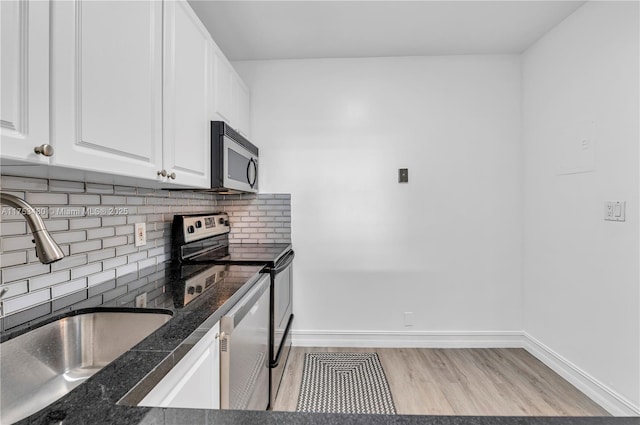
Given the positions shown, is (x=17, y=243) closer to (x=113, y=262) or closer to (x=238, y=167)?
(x=113, y=262)

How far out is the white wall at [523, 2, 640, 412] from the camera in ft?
5.92

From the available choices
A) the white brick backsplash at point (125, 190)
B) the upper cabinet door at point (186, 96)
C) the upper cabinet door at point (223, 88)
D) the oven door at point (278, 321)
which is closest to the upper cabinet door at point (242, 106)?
the upper cabinet door at point (223, 88)

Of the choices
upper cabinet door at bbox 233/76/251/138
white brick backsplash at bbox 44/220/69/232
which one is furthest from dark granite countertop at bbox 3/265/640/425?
upper cabinet door at bbox 233/76/251/138

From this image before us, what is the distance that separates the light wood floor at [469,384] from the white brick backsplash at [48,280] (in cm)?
136

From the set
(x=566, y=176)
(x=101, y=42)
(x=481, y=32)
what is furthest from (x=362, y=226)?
(x=101, y=42)

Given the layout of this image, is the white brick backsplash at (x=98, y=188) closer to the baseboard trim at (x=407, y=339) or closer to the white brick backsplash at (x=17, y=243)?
the white brick backsplash at (x=17, y=243)

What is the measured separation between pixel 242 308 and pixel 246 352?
0.72ft

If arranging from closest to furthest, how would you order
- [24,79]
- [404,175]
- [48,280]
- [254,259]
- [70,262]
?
1. [24,79]
2. [48,280]
3. [70,262]
4. [254,259]
5. [404,175]

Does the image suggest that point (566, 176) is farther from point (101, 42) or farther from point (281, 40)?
point (101, 42)

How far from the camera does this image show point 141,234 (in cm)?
170

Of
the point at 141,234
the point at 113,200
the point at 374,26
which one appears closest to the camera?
the point at 113,200

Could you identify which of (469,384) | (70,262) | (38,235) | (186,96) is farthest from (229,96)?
(469,384)

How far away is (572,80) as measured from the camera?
221cm

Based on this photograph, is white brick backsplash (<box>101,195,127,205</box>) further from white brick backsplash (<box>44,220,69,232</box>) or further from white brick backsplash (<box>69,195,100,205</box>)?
white brick backsplash (<box>44,220,69,232</box>)
